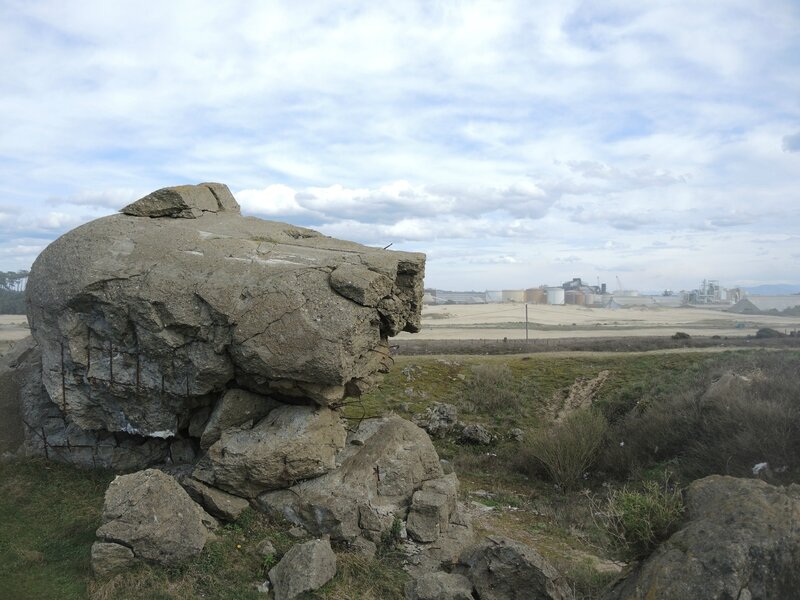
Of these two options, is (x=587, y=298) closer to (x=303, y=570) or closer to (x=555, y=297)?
(x=555, y=297)

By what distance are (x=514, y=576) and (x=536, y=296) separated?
363ft

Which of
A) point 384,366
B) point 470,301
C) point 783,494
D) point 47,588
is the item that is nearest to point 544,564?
point 783,494

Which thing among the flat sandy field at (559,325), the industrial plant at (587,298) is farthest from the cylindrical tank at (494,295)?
the flat sandy field at (559,325)

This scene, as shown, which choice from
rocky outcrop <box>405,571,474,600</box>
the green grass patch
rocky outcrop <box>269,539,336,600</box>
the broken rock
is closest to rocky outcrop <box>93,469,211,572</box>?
the broken rock

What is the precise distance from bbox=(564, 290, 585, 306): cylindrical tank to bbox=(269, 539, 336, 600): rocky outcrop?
10427 centimetres

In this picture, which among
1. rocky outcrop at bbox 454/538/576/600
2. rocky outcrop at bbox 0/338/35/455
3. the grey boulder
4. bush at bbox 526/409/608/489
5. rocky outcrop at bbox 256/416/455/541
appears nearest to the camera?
rocky outcrop at bbox 454/538/576/600

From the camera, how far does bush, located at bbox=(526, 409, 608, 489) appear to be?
1627 cm

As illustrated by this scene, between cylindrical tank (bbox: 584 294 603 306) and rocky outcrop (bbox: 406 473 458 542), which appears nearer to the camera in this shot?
rocky outcrop (bbox: 406 473 458 542)

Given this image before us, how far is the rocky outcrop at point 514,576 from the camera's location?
7732mm

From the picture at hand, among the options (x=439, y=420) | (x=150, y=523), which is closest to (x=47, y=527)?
(x=150, y=523)

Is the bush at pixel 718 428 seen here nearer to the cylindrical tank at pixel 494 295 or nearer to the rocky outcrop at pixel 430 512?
the rocky outcrop at pixel 430 512

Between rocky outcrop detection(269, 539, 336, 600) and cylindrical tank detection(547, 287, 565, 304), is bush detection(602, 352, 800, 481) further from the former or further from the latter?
cylindrical tank detection(547, 287, 565, 304)

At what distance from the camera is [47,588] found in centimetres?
820

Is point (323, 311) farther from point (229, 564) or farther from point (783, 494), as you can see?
point (783, 494)
